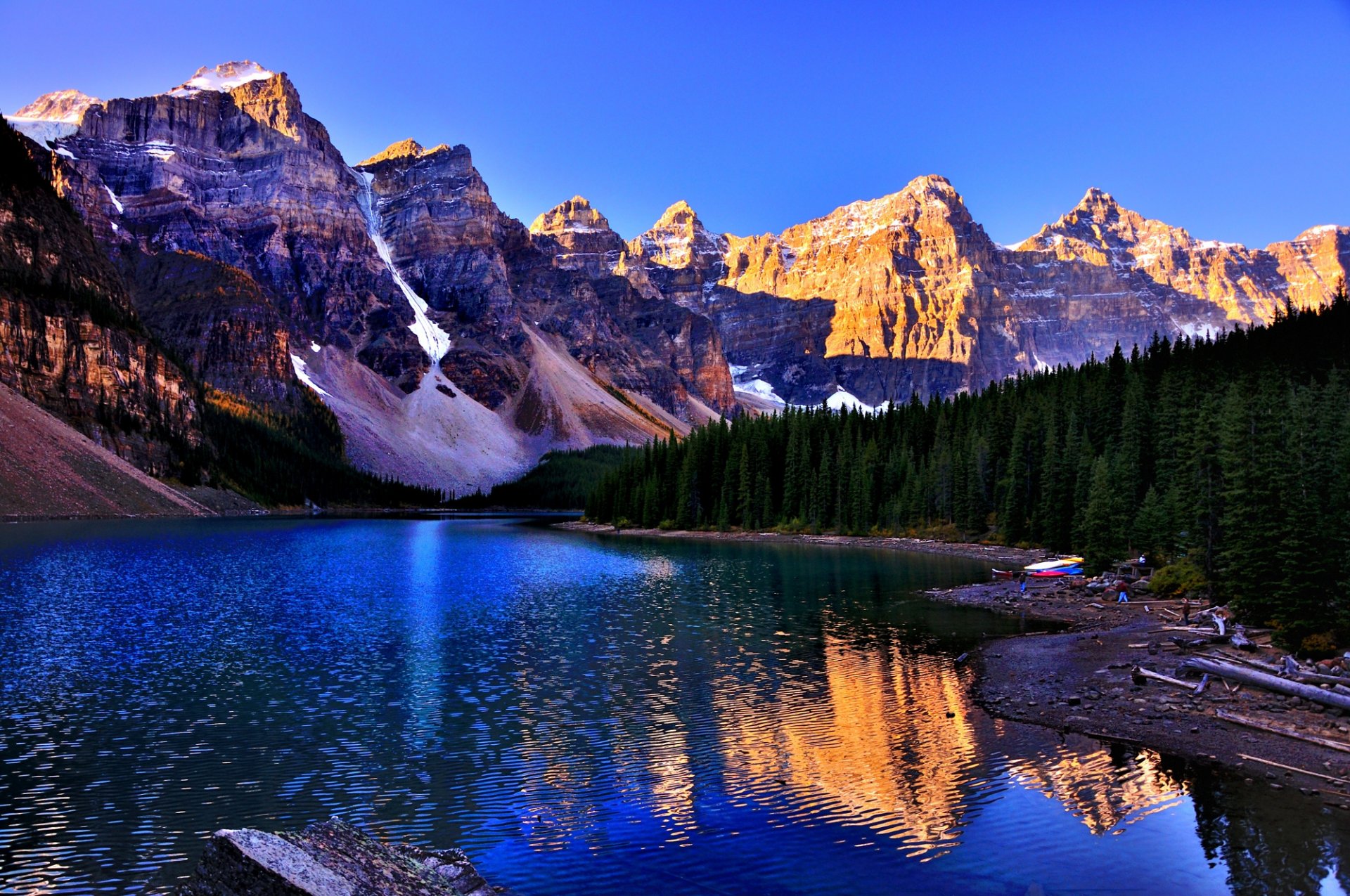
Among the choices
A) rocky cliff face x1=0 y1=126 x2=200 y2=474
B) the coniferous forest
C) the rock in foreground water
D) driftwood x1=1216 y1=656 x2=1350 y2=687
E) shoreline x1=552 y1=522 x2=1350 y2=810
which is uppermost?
rocky cliff face x1=0 y1=126 x2=200 y2=474

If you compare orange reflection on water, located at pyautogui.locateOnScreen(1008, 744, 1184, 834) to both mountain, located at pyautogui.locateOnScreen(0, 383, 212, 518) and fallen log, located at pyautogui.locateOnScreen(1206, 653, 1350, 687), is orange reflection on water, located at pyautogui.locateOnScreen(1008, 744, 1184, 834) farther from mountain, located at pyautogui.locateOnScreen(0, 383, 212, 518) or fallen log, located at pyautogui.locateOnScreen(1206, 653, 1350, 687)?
mountain, located at pyautogui.locateOnScreen(0, 383, 212, 518)

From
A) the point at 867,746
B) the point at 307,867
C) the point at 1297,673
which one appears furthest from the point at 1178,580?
the point at 307,867

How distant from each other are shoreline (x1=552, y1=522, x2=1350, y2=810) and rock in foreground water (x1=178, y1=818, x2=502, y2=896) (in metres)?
20.9

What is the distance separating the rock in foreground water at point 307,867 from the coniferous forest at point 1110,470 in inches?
1384

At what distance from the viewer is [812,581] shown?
69.7 m

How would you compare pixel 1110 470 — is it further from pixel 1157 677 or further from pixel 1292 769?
pixel 1292 769

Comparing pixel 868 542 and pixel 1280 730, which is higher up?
pixel 1280 730

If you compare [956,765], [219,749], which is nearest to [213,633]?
[219,749]

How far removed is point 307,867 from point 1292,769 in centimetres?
2407

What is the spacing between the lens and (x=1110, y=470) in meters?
77.1

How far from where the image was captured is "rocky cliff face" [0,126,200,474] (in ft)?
541

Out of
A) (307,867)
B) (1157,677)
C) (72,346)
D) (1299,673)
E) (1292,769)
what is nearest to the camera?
(307,867)

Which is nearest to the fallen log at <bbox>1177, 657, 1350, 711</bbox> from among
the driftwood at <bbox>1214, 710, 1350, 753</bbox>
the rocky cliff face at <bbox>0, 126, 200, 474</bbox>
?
the driftwood at <bbox>1214, 710, 1350, 753</bbox>

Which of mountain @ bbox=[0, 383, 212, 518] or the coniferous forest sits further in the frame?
mountain @ bbox=[0, 383, 212, 518]
